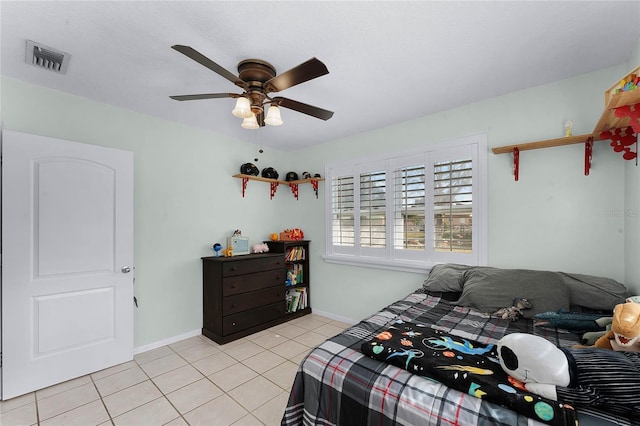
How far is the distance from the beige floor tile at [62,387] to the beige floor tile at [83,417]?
0.39m

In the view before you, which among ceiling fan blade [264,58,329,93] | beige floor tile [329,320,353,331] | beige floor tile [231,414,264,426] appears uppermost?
ceiling fan blade [264,58,329,93]

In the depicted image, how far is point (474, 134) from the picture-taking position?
2.69 metres

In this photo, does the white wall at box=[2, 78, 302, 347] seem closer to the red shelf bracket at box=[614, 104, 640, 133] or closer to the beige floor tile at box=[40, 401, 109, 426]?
the beige floor tile at box=[40, 401, 109, 426]

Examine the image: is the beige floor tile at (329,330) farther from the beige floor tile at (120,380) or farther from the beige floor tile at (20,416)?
the beige floor tile at (20,416)

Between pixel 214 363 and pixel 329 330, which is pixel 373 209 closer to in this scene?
pixel 329 330

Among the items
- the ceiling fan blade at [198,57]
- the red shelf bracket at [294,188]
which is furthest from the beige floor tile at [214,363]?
the ceiling fan blade at [198,57]

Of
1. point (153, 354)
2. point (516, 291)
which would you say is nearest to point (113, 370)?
point (153, 354)

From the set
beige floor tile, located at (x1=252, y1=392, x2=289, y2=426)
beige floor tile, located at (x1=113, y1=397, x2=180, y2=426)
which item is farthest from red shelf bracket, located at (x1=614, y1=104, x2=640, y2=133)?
beige floor tile, located at (x1=113, y1=397, x2=180, y2=426)

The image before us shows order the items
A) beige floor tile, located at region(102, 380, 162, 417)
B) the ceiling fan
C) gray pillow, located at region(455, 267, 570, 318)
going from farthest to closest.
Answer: beige floor tile, located at region(102, 380, 162, 417)
gray pillow, located at region(455, 267, 570, 318)
the ceiling fan

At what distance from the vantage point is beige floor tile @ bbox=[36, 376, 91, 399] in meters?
2.15

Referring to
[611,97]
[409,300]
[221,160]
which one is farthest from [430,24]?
[221,160]

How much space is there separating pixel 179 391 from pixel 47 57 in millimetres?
2670

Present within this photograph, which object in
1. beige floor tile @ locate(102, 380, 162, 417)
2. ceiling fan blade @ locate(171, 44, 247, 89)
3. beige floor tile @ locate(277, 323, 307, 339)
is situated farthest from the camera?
beige floor tile @ locate(277, 323, 307, 339)

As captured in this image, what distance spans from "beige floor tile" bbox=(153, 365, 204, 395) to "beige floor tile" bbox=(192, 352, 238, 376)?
0.19 feet
